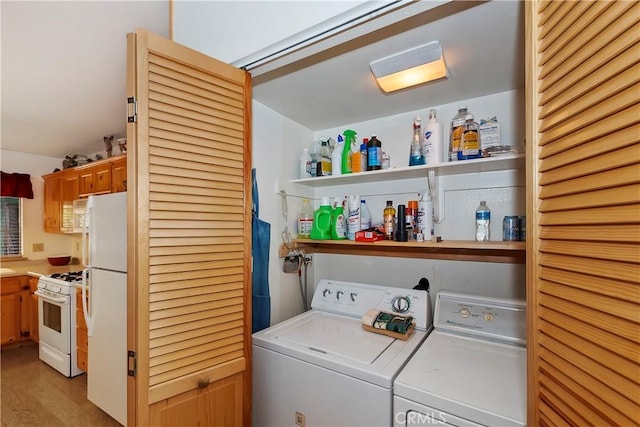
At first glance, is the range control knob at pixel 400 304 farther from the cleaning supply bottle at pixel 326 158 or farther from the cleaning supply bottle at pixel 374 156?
the cleaning supply bottle at pixel 326 158

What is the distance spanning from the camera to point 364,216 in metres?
1.98

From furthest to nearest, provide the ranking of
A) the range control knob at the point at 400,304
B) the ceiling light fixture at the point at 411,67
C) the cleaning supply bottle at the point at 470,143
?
the range control knob at the point at 400,304 → the cleaning supply bottle at the point at 470,143 → the ceiling light fixture at the point at 411,67

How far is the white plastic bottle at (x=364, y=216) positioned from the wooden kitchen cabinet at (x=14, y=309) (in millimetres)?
4247

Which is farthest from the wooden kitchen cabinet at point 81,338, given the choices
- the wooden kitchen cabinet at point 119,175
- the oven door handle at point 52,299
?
the wooden kitchen cabinet at point 119,175

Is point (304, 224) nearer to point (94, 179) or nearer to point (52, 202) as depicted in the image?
point (94, 179)

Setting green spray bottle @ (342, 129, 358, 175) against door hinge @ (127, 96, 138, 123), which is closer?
door hinge @ (127, 96, 138, 123)

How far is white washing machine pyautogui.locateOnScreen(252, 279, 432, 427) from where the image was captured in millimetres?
1195

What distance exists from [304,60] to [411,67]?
50 cm

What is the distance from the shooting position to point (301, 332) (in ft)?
5.32

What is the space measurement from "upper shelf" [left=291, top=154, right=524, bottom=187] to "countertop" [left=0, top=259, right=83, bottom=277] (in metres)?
3.62

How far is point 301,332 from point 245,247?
636 millimetres

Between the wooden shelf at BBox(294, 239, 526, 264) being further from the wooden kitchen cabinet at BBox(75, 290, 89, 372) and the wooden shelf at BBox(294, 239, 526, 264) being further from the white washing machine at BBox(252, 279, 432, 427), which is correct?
the wooden kitchen cabinet at BBox(75, 290, 89, 372)

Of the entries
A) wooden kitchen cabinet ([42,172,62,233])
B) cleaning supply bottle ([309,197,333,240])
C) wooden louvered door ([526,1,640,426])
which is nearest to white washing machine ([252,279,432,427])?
cleaning supply bottle ([309,197,333,240])

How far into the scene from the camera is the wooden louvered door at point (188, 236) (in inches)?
39.3
